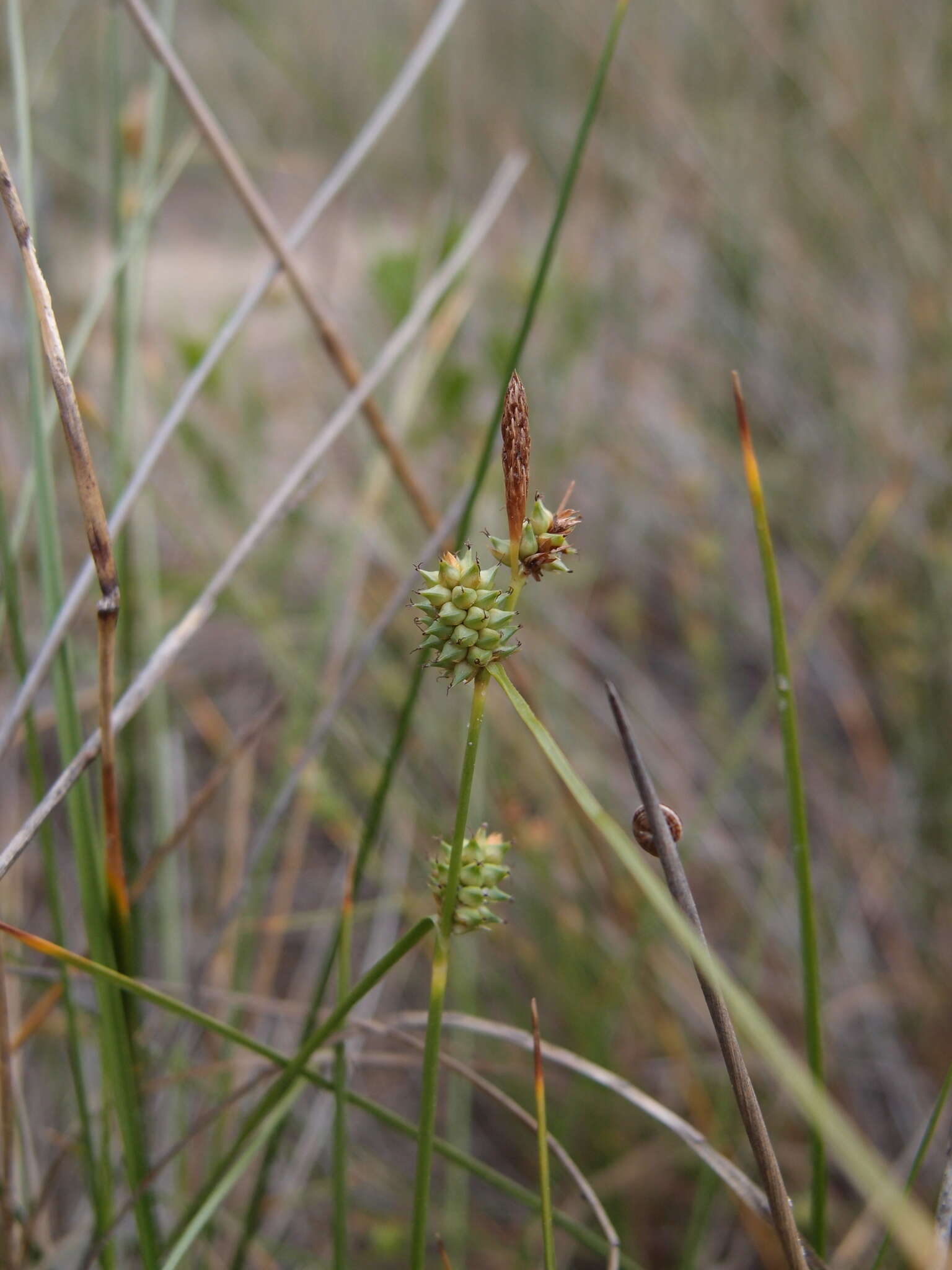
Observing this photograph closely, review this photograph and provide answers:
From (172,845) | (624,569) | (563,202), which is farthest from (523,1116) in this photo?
(624,569)

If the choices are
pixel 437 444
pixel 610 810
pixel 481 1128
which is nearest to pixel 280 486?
pixel 610 810

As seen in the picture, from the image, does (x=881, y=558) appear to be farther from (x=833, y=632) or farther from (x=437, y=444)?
(x=437, y=444)

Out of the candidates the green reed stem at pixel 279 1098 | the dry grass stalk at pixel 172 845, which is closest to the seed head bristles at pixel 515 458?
the green reed stem at pixel 279 1098

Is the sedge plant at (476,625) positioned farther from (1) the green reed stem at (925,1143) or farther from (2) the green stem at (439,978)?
(1) the green reed stem at (925,1143)

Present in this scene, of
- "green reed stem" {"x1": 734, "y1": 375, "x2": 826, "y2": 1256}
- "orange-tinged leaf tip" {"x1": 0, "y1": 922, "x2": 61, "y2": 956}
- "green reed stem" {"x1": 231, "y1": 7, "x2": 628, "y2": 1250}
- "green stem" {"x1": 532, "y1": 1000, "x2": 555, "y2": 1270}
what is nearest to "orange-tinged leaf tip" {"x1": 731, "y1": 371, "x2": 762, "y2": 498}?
"green reed stem" {"x1": 734, "y1": 375, "x2": 826, "y2": 1256}

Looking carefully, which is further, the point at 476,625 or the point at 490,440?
the point at 490,440

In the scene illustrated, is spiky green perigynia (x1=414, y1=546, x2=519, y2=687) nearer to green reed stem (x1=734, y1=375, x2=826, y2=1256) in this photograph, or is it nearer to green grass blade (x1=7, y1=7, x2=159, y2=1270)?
green reed stem (x1=734, y1=375, x2=826, y2=1256)

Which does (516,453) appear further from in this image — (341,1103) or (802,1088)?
(341,1103)
